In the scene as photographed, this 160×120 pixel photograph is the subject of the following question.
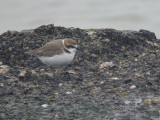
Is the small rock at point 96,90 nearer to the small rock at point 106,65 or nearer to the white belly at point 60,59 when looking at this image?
the small rock at point 106,65

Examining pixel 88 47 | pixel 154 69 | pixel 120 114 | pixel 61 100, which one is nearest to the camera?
pixel 120 114

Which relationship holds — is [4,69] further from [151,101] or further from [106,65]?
[151,101]

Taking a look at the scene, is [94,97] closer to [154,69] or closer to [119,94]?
[119,94]

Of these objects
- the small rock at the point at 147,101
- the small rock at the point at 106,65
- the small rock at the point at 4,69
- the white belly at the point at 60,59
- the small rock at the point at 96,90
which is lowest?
the small rock at the point at 147,101

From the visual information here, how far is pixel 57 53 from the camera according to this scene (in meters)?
8.52

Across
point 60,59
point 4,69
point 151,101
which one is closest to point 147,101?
point 151,101

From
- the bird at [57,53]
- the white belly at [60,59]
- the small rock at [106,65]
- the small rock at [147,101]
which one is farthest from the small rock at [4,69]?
the small rock at [147,101]

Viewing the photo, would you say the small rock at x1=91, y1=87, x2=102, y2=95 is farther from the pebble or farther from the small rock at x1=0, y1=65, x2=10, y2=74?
the small rock at x1=0, y1=65, x2=10, y2=74

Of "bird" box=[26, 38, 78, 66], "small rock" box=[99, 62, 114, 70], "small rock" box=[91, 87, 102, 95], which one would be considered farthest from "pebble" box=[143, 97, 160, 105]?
"bird" box=[26, 38, 78, 66]

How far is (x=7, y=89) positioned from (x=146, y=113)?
90.8 inches

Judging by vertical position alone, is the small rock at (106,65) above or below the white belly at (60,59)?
below

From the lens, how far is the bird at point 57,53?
8.40 meters

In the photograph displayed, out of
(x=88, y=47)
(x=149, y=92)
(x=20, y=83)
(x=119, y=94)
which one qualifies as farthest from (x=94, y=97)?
(x=88, y=47)

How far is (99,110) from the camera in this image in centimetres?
637
